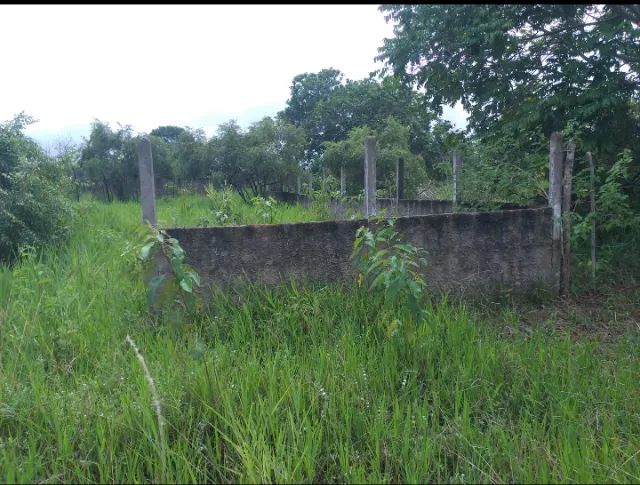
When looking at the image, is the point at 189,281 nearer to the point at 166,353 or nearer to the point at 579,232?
the point at 166,353

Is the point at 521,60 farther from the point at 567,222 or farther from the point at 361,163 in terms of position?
the point at 361,163

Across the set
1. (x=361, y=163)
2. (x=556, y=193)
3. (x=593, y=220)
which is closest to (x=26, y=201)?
(x=556, y=193)

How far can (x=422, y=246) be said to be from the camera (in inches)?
168

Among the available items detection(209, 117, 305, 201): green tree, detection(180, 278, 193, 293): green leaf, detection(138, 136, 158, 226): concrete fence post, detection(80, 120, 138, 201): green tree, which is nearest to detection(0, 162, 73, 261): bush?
detection(138, 136, 158, 226): concrete fence post

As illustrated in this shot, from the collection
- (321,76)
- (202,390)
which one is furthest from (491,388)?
(321,76)

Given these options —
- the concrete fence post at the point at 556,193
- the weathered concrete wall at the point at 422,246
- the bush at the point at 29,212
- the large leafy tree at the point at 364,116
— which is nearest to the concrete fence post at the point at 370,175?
the weathered concrete wall at the point at 422,246

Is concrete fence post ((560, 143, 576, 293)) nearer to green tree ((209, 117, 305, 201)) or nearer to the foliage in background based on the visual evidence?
the foliage in background

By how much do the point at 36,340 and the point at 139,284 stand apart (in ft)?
3.29

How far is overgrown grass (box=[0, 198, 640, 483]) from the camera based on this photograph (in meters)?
1.88

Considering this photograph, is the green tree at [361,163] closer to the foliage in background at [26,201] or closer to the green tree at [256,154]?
the green tree at [256,154]

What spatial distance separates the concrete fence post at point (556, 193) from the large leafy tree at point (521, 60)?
4.06ft

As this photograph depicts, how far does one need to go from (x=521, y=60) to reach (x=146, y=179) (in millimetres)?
5376

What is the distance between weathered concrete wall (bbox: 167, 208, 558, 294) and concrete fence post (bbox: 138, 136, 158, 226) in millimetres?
278

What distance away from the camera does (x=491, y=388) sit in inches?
98.7
